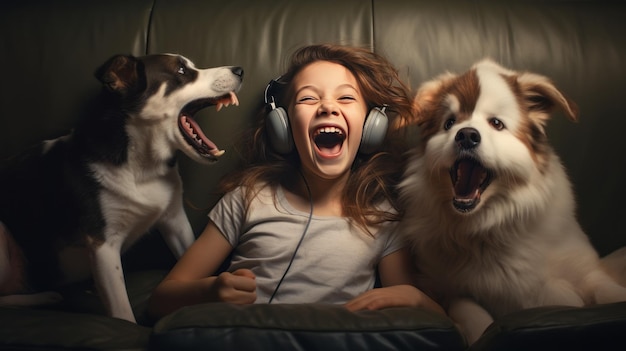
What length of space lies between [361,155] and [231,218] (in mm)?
473

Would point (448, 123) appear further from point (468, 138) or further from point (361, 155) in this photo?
point (361, 155)

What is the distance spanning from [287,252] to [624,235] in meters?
1.14

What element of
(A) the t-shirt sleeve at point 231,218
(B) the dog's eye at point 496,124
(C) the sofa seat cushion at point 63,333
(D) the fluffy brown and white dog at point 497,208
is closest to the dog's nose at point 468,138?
(D) the fluffy brown and white dog at point 497,208

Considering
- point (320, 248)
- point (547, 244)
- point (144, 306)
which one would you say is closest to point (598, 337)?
point (547, 244)

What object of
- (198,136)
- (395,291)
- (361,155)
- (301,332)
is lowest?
(395,291)

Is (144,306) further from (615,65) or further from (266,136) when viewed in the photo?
(615,65)

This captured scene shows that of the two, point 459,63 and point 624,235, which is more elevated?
point 459,63

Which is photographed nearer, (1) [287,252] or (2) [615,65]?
(1) [287,252]

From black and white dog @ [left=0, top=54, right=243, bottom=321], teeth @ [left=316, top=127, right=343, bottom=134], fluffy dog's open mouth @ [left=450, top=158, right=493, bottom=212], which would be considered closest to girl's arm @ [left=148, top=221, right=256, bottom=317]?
black and white dog @ [left=0, top=54, right=243, bottom=321]

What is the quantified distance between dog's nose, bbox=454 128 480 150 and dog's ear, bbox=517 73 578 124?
0.85 ft

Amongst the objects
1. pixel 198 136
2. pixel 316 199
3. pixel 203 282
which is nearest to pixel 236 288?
pixel 203 282

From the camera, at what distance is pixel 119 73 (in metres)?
1.82

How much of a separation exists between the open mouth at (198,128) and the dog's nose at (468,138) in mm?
741

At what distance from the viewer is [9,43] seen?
6.94ft
